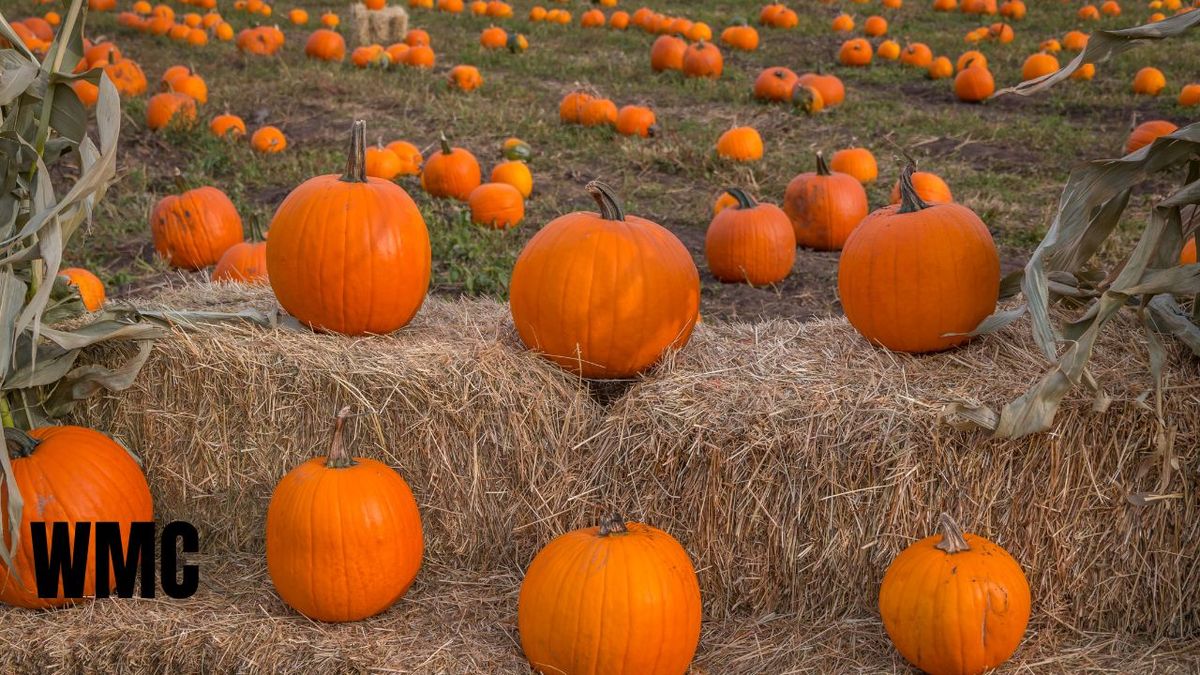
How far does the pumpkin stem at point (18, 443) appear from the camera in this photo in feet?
10.9

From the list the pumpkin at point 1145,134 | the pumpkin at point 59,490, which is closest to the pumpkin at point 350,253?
the pumpkin at point 59,490

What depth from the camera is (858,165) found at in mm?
7156

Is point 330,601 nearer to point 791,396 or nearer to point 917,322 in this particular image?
point 791,396

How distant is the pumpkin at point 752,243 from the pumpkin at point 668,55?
5.68 metres

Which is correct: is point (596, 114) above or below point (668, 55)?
below

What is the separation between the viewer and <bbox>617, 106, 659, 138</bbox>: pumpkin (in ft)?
27.6

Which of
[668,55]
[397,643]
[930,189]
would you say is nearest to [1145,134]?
[930,189]

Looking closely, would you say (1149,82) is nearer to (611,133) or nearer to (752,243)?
(611,133)

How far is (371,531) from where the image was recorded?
3.17 m

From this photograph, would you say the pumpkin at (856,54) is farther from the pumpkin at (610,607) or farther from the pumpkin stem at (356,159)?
the pumpkin at (610,607)

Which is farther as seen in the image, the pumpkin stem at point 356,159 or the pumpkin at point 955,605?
the pumpkin stem at point 356,159

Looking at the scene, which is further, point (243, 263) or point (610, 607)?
point (243, 263)

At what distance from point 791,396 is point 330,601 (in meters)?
1.36

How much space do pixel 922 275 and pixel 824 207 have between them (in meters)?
2.83
